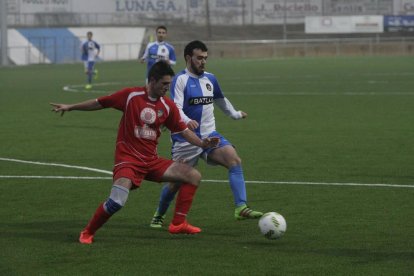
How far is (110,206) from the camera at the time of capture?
31.7 ft

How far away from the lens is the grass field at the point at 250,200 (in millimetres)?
8836

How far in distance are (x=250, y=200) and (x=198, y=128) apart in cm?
158

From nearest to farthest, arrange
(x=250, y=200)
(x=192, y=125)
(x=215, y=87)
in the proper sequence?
1. (x=192, y=125)
2. (x=215, y=87)
3. (x=250, y=200)

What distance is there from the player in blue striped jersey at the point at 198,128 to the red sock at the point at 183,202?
0.33m

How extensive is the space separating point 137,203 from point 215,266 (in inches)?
149

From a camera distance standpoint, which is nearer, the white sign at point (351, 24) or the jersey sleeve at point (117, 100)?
the jersey sleeve at point (117, 100)

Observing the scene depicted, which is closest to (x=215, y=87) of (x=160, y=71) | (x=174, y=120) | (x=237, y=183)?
(x=237, y=183)

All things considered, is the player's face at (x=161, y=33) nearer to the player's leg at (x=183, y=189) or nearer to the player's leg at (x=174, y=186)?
the player's leg at (x=174, y=186)

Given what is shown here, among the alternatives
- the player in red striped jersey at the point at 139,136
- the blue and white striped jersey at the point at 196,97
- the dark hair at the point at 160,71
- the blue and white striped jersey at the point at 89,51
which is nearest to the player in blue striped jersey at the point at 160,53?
the blue and white striped jersey at the point at 89,51

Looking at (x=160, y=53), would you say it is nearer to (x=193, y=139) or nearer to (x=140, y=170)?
(x=193, y=139)

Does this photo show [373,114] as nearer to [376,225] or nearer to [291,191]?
[291,191]

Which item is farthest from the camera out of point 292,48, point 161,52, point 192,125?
point 292,48

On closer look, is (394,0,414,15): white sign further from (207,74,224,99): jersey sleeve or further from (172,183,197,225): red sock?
(172,183,197,225): red sock

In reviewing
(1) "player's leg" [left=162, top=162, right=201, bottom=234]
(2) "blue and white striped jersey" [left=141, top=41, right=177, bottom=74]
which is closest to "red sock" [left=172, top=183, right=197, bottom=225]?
(1) "player's leg" [left=162, top=162, right=201, bottom=234]
